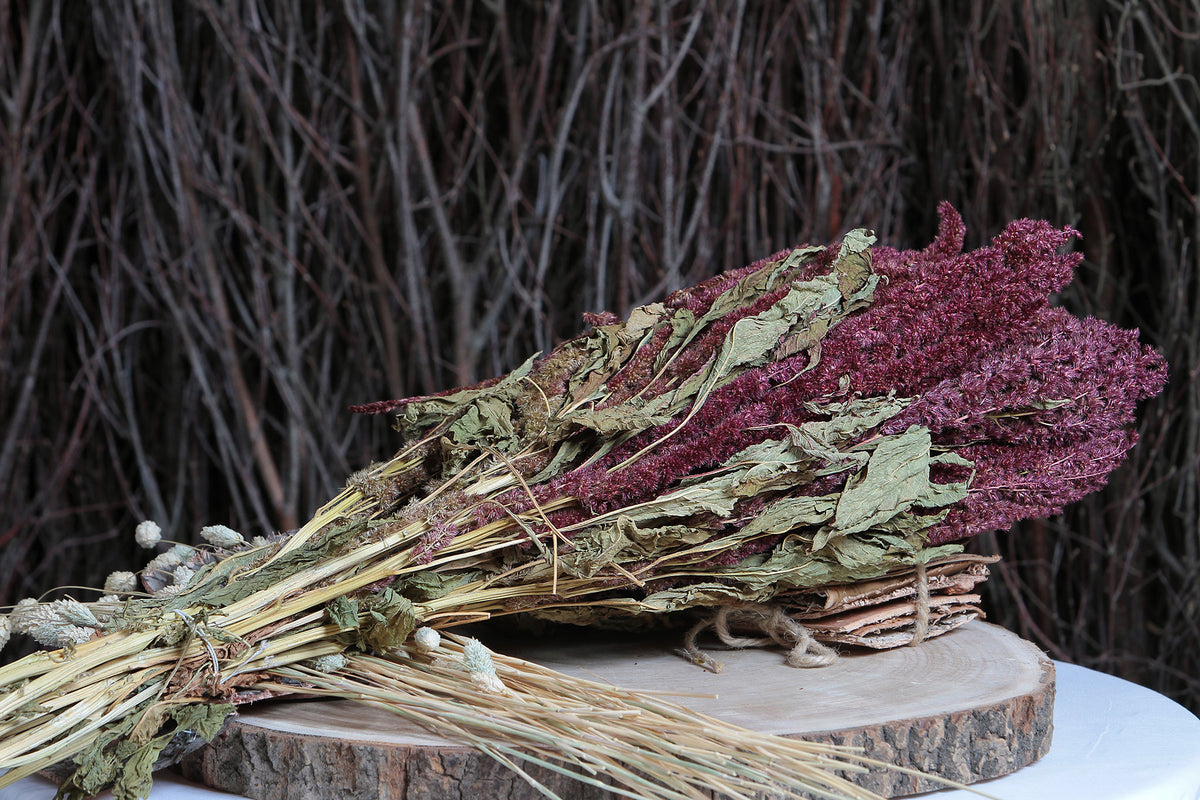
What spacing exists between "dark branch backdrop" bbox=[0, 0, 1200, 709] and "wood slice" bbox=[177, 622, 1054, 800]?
0.98 metres

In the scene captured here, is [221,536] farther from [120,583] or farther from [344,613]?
[344,613]

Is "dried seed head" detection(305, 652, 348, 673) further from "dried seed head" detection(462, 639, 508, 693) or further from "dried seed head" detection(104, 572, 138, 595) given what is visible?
Answer: "dried seed head" detection(104, 572, 138, 595)

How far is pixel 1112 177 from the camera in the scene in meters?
1.76

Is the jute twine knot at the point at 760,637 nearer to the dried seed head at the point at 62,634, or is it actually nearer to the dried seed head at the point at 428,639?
the dried seed head at the point at 428,639

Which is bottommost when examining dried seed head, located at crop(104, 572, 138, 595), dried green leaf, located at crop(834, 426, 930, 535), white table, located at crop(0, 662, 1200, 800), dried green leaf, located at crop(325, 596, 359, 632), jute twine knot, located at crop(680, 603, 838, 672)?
white table, located at crop(0, 662, 1200, 800)

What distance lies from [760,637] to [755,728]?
0.26 metres

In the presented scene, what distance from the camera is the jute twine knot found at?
0.93m

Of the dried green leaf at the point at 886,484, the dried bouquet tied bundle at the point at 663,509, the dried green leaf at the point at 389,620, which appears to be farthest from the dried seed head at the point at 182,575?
the dried green leaf at the point at 886,484

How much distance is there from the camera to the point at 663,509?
0.86 m

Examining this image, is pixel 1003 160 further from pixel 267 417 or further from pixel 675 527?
pixel 267 417

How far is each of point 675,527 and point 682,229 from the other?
1163mm

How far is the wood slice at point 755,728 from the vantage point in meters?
0.74

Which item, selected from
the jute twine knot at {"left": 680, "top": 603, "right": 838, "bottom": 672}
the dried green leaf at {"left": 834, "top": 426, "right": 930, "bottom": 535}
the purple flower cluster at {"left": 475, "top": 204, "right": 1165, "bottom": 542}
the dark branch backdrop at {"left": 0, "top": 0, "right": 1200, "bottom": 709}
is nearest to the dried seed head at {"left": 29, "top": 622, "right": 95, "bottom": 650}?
the purple flower cluster at {"left": 475, "top": 204, "right": 1165, "bottom": 542}

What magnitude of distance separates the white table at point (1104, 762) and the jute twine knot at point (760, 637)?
0.58 ft
